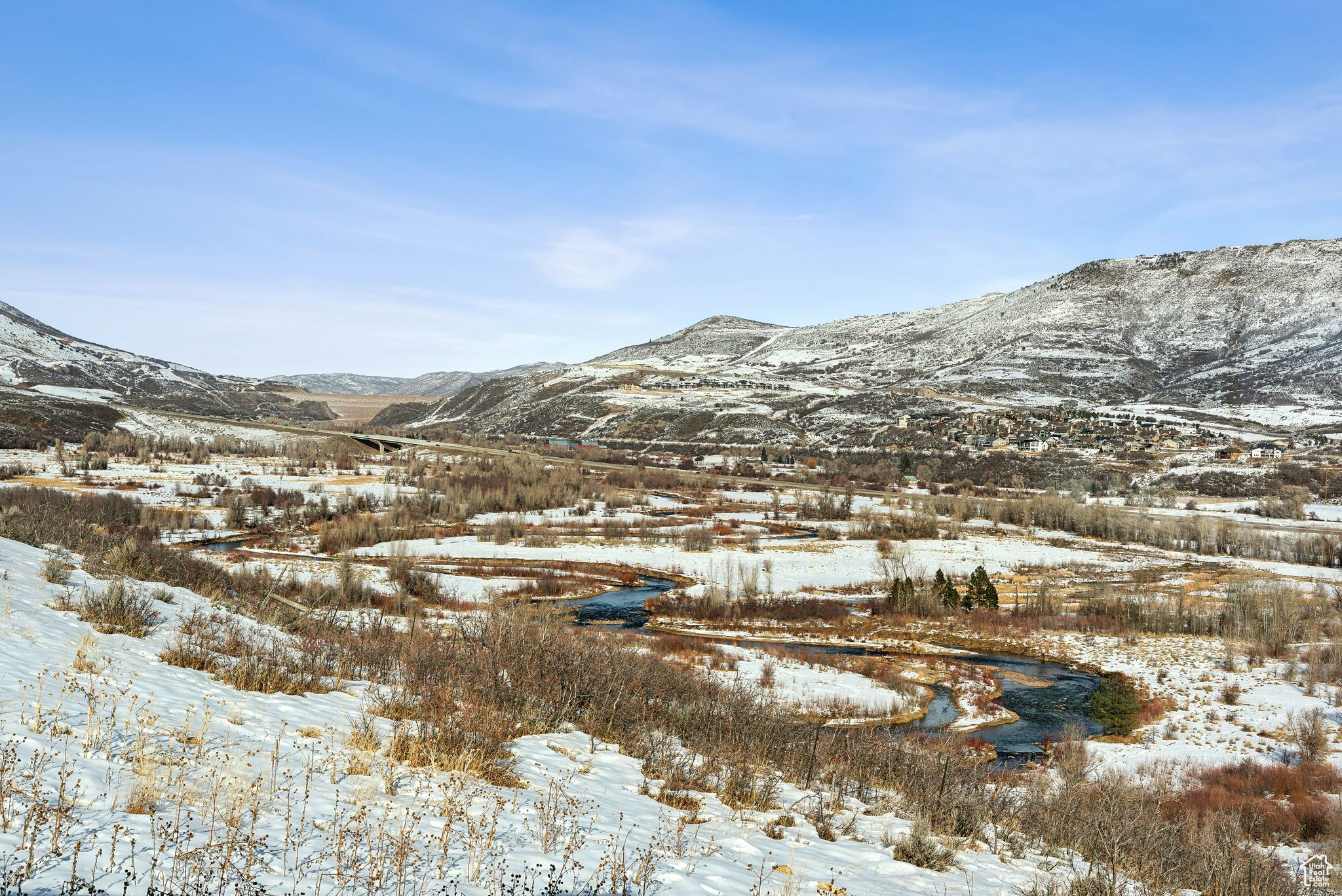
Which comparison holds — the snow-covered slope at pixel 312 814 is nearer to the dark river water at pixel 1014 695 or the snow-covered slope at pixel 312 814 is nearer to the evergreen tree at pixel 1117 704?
the dark river water at pixel 1014 695

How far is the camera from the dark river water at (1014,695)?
24328mm

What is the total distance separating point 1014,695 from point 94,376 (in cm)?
17993

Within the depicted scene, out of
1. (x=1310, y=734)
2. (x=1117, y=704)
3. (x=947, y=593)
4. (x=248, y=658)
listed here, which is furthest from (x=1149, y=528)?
(x=248, y=658)

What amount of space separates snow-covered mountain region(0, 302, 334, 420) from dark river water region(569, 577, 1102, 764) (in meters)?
109

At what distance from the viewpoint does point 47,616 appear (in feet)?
37.4

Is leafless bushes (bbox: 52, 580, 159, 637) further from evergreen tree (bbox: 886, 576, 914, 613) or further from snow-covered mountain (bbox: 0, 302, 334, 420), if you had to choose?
snow-covered mountain (bbox: 0, 302, 334, 420)

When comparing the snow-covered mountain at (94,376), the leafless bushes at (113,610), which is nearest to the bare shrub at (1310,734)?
the leafless bushes at (113,610)

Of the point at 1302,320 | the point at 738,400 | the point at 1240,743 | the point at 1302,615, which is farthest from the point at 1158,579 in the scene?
the point at 1302,320

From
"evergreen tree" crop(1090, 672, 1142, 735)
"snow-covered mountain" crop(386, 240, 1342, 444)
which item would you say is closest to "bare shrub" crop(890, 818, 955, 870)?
"evergreen tree" crop(1090, 672, 1142, 735)

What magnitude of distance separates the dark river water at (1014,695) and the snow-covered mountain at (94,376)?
109m

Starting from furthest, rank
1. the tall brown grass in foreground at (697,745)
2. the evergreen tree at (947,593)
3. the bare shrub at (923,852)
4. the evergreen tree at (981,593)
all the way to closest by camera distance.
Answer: the evergreen tree at (981,593), the evergreen tree at (947,593), the tall brown grass in foreground at (697,745), the bare shrub at (923,852)

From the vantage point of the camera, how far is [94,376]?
153250 mm

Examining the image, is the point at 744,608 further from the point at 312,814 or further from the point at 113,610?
the point at 312,814

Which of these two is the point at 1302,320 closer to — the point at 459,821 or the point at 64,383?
the point at 459,821
